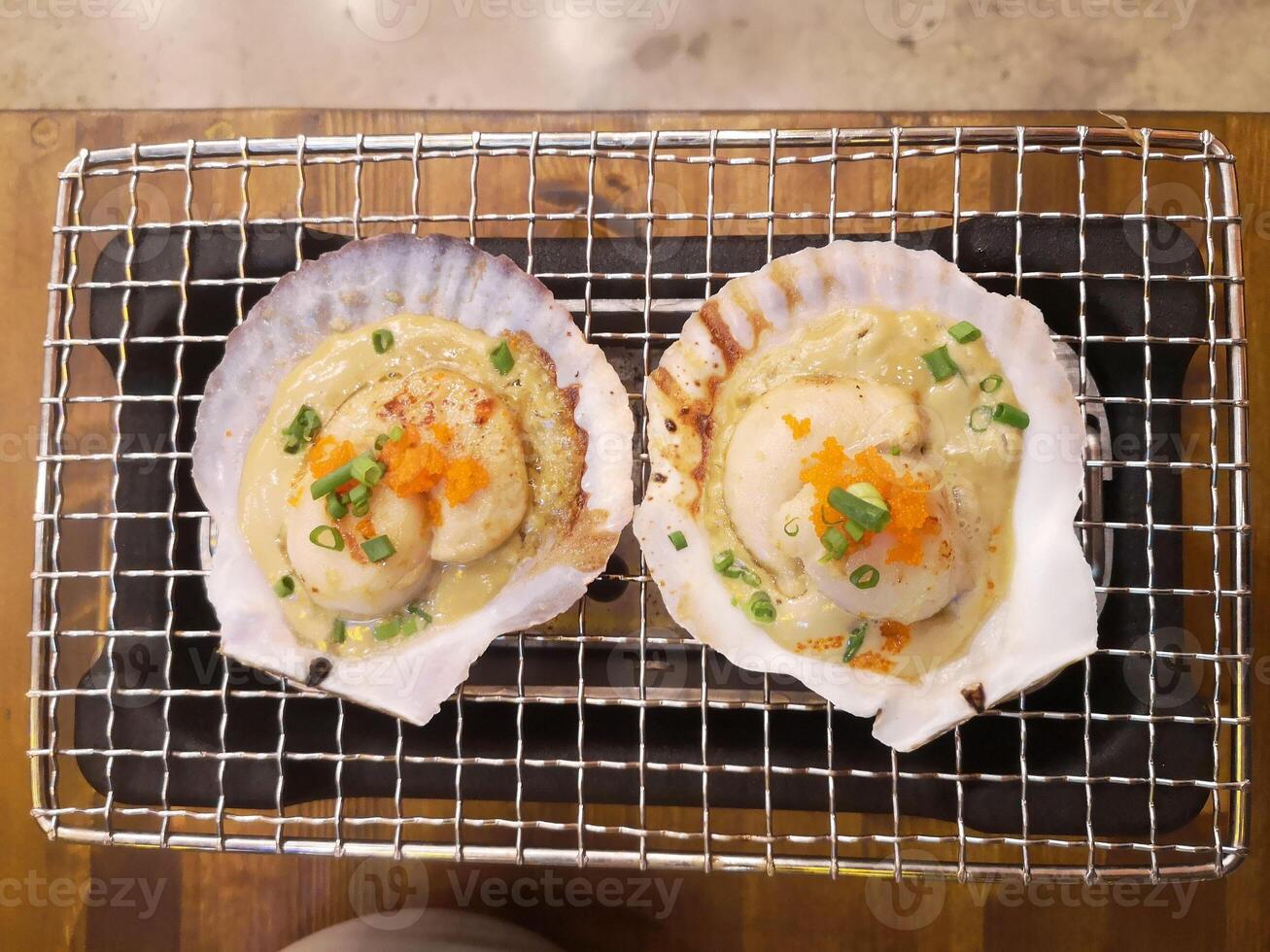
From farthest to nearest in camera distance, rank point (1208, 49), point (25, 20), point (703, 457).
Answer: point (25, 20)
point (1208, 49)
point (703, 457)

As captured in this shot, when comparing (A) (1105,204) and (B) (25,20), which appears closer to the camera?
(A) (1105,204)

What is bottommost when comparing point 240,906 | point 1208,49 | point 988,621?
point 240,906

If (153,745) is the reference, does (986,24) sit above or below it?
above

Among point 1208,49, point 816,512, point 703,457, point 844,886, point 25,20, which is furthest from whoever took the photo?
point 25,20

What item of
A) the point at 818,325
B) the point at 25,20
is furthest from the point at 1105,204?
the point at 25,20

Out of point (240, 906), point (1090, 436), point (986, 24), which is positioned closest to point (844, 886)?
point (1090, 436)

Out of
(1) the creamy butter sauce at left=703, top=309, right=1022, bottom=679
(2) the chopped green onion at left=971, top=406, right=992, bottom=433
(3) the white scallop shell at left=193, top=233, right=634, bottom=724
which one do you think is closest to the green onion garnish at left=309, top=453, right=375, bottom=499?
(3) the white scallop shell at left=193, top=233, right=634, bottom=724

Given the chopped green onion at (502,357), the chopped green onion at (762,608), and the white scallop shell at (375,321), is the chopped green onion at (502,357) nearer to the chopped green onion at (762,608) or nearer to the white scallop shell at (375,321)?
the white scallop shell at (375,321)

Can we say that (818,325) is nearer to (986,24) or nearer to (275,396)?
(275,396)
